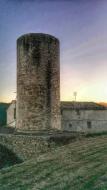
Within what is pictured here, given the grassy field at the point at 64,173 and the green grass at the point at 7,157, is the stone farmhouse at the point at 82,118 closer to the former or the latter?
the green grass at the point at 7,157

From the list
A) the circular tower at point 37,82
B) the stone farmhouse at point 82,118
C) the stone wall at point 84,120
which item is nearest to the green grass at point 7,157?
the circular tower at point 37,82

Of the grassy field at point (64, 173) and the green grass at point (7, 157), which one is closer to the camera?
the grassy field at point (64, 173)

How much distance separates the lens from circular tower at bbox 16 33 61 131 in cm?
2495

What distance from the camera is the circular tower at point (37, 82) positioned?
24953 millimetres

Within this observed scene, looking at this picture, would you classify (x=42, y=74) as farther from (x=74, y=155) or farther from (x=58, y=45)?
(x=74, y=155)

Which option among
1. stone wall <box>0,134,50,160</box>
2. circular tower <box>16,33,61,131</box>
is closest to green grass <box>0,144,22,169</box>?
stone wall <box>0,134,50,160</box>

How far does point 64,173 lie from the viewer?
1242 cm

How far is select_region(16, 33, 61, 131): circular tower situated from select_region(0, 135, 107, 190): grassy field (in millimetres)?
8748

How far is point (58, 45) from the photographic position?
26328 millimetres

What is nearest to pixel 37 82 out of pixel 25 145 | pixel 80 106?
pixel 25 145

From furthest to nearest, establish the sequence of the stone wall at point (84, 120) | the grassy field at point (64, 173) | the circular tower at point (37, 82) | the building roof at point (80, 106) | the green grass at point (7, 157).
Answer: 1. the building roof at point (80, 106)
2. the stone wall at point (84, 120)
3. the circular tower at point (37, 82)
4. the green grass at point (7, 157)
5. the grassy field at point (64, 173)

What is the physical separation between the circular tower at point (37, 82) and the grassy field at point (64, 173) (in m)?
8.75

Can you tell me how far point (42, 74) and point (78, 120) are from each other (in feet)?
57.1

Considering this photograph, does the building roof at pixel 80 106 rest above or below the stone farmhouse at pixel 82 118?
above
